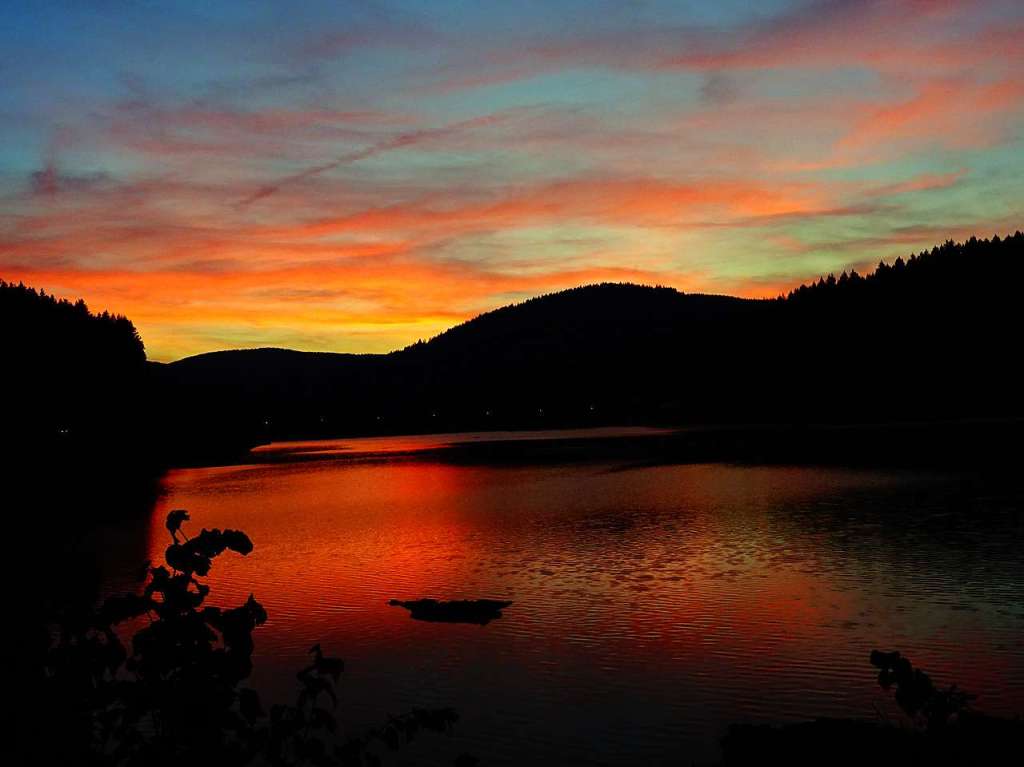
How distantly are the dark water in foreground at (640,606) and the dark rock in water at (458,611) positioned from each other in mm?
740

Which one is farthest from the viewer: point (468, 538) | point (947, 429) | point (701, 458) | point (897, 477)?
point (947, 429)

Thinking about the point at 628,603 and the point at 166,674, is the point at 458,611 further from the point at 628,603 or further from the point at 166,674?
the point at 166,674

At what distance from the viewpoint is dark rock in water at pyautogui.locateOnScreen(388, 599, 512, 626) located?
2872 centimetres

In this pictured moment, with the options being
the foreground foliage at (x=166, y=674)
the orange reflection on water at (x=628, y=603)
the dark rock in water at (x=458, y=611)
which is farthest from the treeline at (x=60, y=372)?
the foreground foliage at (x=166, y=674)

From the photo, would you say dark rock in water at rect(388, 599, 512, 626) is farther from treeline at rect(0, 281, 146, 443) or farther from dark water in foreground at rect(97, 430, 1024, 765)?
treeline at rect(0, 281, 146, 443)

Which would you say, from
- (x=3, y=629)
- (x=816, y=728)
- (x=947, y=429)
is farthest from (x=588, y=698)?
(x=947, y=429)

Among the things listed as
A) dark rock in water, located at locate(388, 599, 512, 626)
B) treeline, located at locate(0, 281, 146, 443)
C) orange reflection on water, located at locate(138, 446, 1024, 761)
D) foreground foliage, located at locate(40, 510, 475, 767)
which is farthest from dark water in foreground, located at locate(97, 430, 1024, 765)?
treeline, located at locate(0, 281, 146, 443)

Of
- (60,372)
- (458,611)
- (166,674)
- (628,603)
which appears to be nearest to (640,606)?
(628,603)

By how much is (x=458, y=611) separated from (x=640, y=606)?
226 inches

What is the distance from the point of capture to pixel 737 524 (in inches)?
2035

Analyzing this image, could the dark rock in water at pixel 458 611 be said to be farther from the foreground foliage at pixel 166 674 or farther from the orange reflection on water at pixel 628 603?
the foreground foliage at pixel 166 674

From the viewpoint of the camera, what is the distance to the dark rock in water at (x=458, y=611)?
94.2 ft

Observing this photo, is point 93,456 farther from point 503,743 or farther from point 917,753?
point 917,753

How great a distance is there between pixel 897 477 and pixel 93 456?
3830 inches
